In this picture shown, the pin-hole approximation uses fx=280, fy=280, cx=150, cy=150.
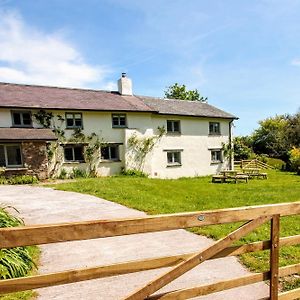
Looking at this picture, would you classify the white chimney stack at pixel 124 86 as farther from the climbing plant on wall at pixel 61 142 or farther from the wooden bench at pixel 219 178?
the wooden bench at pixel 219 178

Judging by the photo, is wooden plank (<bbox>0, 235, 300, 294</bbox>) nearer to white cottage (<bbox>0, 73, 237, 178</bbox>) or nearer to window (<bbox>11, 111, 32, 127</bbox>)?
white cottage (<bbox>0, 73, 237, 178</bbox>)

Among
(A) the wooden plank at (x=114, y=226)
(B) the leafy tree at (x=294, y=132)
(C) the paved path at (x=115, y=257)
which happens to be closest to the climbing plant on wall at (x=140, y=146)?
(C) the paved path at (x=115, y=257)

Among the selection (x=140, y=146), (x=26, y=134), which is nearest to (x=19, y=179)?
(x=26, y=134)

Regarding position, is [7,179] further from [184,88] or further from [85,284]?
[184,88]

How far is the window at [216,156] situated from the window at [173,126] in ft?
16.5

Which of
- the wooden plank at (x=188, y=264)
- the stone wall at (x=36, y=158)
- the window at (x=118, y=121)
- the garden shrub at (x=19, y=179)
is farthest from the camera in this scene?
the window at (x=118, y=121)

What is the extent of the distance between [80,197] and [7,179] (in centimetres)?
948

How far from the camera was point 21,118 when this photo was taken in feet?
70.7

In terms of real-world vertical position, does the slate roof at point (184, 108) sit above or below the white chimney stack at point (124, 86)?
below

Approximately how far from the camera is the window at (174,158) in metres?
27.2

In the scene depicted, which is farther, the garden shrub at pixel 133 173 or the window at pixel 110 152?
the window at pixel 110 152

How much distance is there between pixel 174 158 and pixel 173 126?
10.3 ft

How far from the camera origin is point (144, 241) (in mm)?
6625

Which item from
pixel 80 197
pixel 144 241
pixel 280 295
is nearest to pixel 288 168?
pixel 80 197
